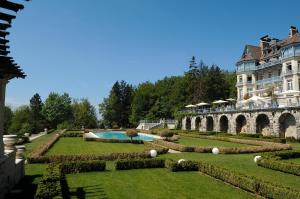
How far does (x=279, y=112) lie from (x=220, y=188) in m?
28.7

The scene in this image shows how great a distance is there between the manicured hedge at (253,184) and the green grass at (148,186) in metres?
0.30

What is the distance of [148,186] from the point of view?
1360 centimetres

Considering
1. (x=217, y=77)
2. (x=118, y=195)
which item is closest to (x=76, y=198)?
(x=118, y=195)

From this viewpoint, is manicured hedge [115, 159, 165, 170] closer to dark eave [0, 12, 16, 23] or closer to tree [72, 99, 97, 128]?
dark eave [0, 12, 16, 23]

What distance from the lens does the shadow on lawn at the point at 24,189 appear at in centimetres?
1136

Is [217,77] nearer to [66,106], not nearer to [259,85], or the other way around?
[259,85]

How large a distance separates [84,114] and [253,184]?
8029 cm

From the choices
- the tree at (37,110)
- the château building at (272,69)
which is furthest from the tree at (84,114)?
the château building at (272,69)

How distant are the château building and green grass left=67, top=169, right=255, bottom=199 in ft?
91.6

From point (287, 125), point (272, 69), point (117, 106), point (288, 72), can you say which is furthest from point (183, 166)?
point (117, 106)

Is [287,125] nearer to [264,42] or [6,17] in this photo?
[264,42]

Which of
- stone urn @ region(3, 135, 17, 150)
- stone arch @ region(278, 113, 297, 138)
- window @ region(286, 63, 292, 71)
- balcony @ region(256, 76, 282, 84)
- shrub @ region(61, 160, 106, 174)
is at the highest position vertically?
window @ region(286, 63, 292, 71)

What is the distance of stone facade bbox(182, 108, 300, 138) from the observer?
38.4m

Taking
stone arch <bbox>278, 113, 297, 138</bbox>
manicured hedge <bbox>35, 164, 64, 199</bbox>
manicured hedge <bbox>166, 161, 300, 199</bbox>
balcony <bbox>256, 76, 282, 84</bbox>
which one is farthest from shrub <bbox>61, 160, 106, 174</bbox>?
balcony <bbox>256, 76, 282, 84</bbox>
